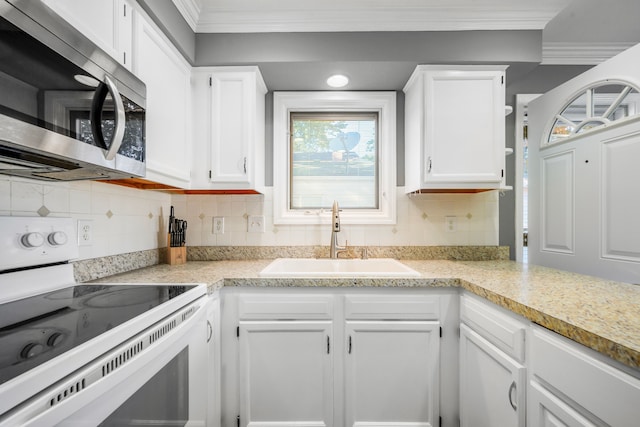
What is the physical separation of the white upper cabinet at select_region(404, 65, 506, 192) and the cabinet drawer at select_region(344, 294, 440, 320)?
0.71 meters

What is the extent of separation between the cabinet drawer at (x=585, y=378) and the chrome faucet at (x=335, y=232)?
1.15 m

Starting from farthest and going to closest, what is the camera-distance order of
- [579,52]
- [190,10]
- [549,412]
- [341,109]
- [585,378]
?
[341,109], [579,52], [190,10], [549,412], [585,378]

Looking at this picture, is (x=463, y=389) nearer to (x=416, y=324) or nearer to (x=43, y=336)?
(x=416, y=324)

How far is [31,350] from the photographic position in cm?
61

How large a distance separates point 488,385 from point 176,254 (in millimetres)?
1772

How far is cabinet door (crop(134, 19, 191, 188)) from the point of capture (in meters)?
1.29

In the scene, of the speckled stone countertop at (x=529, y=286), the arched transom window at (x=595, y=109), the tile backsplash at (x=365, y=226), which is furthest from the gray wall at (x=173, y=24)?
the arched transom window at (x=595, y=109)

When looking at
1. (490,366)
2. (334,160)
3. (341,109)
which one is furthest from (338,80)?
(490,366)

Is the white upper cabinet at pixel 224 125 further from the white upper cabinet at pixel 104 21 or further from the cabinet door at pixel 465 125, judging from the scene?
the cabinet door at pixel 465 125

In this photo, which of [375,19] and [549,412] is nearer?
[549,412]

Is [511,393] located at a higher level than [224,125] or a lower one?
lower

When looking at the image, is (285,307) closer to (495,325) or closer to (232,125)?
(495,325)

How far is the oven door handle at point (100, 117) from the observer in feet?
2.84

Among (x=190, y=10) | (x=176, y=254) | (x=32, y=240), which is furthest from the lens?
(x=176, y=254)
